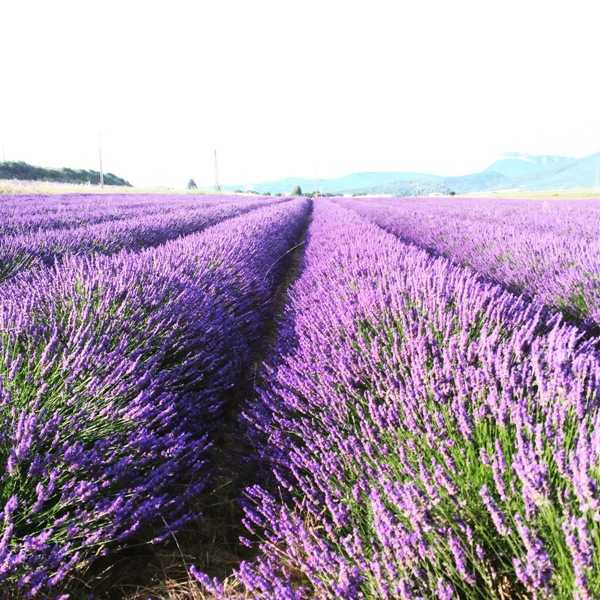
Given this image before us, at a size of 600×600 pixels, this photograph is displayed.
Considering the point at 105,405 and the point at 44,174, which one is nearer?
the point at 105,405

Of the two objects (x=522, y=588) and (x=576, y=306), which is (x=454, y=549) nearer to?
(x=522, y=588)

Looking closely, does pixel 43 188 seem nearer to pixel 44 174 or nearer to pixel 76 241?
pixel 76 241

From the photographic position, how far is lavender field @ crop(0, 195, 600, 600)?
3.02 ft

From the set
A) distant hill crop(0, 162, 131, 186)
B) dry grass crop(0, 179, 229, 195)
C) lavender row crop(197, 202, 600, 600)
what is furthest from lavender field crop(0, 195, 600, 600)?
distant hill crop(0, 162, 131, 186)

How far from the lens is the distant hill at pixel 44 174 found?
48062 millimetres

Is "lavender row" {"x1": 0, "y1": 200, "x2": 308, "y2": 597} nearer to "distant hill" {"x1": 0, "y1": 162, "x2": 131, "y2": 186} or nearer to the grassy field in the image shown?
the grassy field

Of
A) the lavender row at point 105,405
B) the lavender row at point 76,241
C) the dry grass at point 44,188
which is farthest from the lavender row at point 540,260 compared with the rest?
the dry grass at point 44,188

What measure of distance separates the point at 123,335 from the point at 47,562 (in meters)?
0.97

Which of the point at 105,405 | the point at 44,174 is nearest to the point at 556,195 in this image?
the point at 105,405

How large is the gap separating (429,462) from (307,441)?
1.35ft

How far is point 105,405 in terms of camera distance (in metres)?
1.44

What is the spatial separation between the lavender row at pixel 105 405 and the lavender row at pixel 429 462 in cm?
27

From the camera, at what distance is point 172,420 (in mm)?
1730

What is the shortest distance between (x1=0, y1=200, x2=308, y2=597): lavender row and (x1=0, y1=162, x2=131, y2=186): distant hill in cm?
5291
